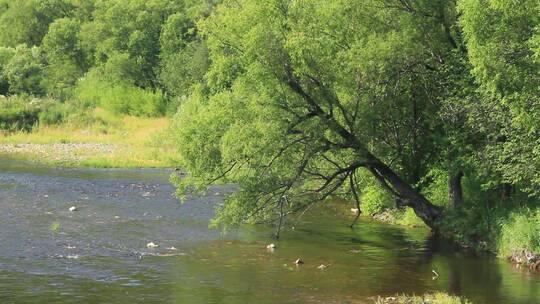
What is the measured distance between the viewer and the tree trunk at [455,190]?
33562mm

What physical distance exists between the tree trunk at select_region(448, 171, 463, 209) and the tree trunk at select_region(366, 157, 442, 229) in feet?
2.36

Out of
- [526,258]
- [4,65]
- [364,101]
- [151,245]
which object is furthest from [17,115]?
[526,258]

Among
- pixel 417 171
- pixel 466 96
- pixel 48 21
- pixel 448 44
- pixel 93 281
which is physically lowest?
pixel 93 281

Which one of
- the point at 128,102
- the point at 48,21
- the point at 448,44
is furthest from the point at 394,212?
the point at 48,21

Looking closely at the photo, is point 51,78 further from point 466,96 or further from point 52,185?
point 466,96

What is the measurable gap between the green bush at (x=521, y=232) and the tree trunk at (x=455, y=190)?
3.56 meters

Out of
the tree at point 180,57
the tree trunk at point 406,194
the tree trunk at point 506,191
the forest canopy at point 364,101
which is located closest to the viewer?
the forest canopy at point 364,101

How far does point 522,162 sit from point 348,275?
7579 millimetres

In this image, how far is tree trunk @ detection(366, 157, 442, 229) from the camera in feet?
106

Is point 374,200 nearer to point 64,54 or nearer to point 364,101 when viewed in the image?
point 364,101

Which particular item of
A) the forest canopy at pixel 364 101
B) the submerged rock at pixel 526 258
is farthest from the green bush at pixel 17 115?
the submerged rock at pixel 526 258

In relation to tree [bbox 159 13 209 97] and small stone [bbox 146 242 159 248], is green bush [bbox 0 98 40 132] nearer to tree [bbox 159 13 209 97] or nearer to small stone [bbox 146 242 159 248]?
tree [bbox 159 13 209 97]

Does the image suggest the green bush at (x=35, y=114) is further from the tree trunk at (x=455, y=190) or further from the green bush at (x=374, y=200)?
the tree trunk at (x=455, y=190)

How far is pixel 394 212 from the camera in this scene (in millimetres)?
38688
